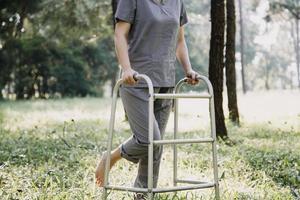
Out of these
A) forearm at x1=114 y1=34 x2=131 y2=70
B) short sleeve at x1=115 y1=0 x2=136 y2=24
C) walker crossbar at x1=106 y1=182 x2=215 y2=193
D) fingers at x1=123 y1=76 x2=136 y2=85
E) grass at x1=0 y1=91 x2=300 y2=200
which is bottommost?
grass at x1=0 y1=91 x2=300 y2=200

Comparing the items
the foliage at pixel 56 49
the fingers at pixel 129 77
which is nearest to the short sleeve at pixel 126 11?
the fingers at pixel 129 77

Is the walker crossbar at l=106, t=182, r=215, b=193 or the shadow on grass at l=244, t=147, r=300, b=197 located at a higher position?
the walker crossbar at l=106, t=182, r=215, b=193

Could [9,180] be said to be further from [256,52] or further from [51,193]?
[256,52]

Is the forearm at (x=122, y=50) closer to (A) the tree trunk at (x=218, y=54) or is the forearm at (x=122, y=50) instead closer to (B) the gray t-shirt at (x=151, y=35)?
(B) the gray t-shirt at (x=151, y=35)

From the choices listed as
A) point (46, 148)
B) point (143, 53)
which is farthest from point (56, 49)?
point (143, 53)

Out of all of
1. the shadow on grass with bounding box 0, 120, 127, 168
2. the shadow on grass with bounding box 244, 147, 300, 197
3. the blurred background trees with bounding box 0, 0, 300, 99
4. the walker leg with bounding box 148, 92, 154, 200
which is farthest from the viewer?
the blurred background trees with bounding box 0, 0, 300, 99

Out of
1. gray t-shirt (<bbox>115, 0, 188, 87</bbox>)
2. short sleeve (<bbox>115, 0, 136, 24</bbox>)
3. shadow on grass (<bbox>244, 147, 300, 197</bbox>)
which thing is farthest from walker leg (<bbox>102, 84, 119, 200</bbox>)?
shadow on grass (<bbox>244, 147, 300, 197</bbox>)

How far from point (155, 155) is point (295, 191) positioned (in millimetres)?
1458

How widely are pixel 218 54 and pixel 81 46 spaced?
2949 centimetres

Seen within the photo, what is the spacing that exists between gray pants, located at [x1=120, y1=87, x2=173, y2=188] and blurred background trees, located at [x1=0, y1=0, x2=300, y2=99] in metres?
7.83

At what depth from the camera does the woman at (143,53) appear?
396cm

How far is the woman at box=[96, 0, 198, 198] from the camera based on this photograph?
3.96 metres

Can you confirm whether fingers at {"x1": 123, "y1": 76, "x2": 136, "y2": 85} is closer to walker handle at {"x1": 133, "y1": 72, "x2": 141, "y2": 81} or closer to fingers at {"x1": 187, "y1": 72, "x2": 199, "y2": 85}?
walker handle at {"x1": 133, "y1": 72, "x2": 141, "y2": 81}

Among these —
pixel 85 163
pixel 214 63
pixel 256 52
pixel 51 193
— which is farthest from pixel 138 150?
pixel 256 52
